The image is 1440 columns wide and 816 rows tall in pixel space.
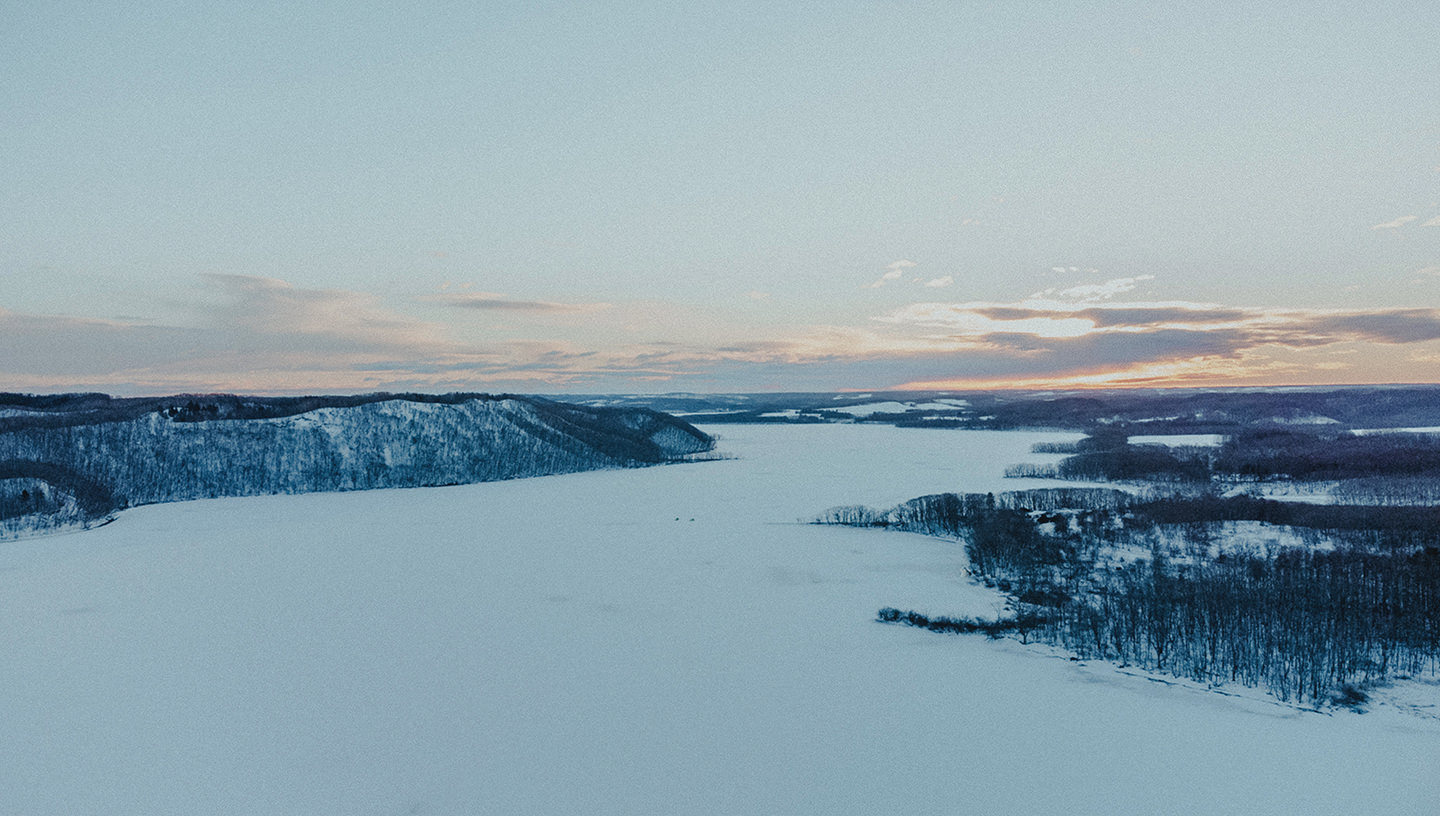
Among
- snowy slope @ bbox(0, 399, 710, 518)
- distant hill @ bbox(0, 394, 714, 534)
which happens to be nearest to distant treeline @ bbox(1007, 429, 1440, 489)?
distant hill @ bbox(0, 394, 714, 534)

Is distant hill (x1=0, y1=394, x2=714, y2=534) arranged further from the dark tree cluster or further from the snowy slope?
the dark tree cluster

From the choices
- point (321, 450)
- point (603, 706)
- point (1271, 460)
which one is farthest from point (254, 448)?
point (1271, 460)

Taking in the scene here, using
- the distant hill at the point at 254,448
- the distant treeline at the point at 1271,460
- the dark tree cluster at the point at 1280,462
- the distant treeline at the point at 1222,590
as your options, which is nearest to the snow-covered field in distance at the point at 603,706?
the distant treeline at the point at 1222,590

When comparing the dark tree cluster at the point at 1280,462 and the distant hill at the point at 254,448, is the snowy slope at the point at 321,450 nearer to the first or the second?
the distant hill at the point at 254,448

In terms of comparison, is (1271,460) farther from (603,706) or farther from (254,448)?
(254,448)

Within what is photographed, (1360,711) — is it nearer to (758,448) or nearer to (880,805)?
(880,805)

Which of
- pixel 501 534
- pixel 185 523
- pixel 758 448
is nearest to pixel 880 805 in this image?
pixel 501 534
